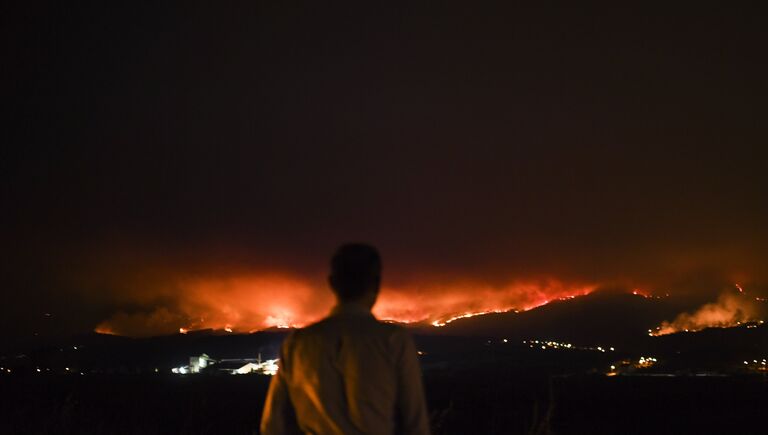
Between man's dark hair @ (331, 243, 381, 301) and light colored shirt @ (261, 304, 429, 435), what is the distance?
0.24 ft

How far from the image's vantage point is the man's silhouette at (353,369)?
2645 mm

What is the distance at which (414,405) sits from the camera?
8.81 feet

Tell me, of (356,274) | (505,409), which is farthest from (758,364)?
(356,274)

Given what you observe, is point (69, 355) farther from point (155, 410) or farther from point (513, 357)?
point (155, 410)

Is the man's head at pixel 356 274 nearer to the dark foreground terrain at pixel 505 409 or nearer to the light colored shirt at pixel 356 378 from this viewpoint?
the light colored shirt at pixel 356 378

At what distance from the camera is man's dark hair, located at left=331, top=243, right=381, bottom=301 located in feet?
9.20

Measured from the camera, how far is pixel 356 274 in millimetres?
2803

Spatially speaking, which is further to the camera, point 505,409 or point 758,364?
point 758,364

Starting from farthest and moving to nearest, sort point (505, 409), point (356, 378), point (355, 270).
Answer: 1. point (505, 409)
2. point (355, 270)
3. point (356, 378)

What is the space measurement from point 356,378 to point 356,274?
409mm

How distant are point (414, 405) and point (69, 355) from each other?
161m

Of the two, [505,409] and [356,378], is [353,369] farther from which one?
[505,409]

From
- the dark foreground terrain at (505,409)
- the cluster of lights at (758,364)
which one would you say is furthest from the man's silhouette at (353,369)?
the cluster of lights at (758,364)

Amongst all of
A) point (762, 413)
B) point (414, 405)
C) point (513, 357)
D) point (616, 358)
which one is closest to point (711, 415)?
point (762, 413)
